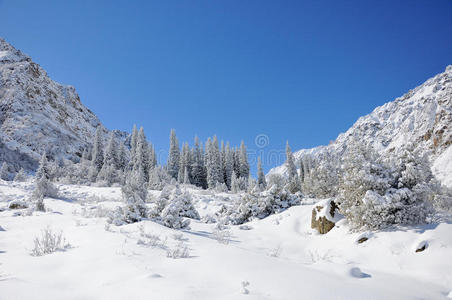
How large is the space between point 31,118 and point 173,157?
34.5 metres

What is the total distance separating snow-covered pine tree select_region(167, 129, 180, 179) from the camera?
5554 centimetres

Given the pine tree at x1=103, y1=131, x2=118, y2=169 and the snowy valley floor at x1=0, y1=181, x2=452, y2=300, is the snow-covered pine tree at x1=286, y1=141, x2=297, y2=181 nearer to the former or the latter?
the pine tree at x1=103, y1=131, x2=118, y2=169

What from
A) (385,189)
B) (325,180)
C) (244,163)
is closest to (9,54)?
(244,163)

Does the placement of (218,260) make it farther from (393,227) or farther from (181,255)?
(393,227)

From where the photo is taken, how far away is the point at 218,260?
5.00 metres

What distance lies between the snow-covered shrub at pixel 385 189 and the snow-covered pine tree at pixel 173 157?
159 feet

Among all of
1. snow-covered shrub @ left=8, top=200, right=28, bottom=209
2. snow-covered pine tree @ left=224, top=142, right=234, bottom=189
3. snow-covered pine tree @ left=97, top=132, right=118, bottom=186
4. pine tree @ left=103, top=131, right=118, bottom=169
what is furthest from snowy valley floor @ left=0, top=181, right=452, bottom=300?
snow-covered pine tree @ left=224, top=142, right=234, bottom=189

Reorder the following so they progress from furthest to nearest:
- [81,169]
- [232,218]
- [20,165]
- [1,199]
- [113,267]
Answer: [20,165], [81,169], [1,199], [232,218], [113,267]

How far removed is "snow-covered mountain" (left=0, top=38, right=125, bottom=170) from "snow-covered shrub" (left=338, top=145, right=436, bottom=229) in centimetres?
5055

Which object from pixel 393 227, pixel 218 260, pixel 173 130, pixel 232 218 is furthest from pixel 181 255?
pixel 173 130

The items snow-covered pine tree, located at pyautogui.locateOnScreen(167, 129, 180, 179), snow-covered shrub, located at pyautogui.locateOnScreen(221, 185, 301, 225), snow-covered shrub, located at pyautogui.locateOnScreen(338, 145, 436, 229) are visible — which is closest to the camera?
snow-covered shrub, located at pyautogui.locateOnScreen(338, 145, 436, 229)

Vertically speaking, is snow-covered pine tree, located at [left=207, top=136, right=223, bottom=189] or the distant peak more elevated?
the distant peak

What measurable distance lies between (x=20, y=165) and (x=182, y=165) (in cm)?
2837

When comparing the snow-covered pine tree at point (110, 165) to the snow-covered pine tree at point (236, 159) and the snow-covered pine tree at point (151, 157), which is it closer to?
the snow-covered pine tree at point (151, 157)
